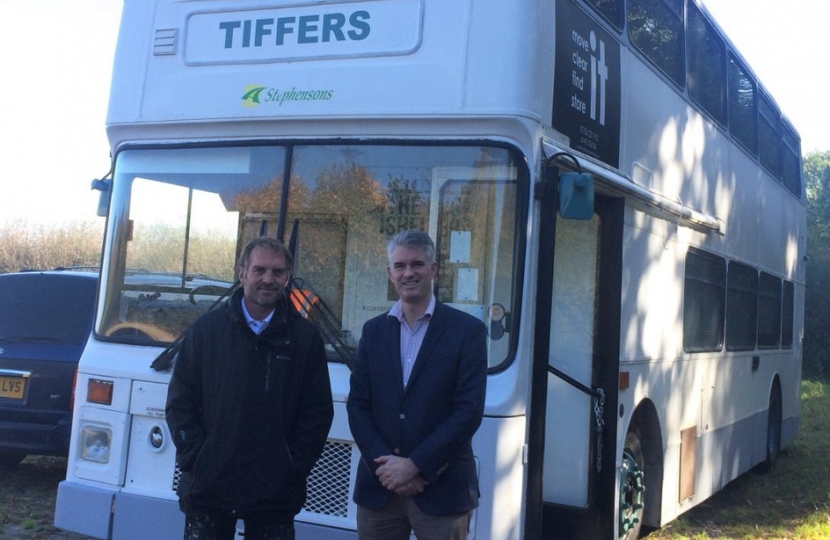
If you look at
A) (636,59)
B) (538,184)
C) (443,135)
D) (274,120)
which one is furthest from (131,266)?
(636,59)

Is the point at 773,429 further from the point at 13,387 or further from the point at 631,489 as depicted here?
the point at 13,387

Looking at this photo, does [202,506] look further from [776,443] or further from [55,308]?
[776,443]

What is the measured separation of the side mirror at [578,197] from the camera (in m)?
4.77

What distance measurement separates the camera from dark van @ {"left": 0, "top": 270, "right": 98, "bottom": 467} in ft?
26.3

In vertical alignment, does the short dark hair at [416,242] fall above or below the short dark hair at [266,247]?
above

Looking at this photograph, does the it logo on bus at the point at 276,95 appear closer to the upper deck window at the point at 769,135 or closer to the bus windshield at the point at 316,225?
the bus windshield at the point at 316,225

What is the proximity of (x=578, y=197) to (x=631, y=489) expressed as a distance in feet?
7.98

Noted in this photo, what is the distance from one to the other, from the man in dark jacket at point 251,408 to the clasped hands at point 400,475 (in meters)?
0.33

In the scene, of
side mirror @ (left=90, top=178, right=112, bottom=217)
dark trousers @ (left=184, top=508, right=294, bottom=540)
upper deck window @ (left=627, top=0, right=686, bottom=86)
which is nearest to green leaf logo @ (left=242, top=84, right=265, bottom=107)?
side mirror @ (left=90, top=178, right=112, bottom=217)

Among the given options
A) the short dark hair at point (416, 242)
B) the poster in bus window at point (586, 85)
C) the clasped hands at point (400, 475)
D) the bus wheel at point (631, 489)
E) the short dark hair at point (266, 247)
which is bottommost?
the bus wheel at point (631, 489)

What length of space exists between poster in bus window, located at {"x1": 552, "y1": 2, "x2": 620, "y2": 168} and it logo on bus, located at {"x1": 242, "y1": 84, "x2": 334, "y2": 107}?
4.16ft

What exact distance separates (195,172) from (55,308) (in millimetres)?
3777

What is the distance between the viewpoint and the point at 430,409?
368cm

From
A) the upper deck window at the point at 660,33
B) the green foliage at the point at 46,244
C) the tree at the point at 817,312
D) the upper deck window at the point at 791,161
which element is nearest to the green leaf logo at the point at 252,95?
the upper deck window at the point at 660,33
